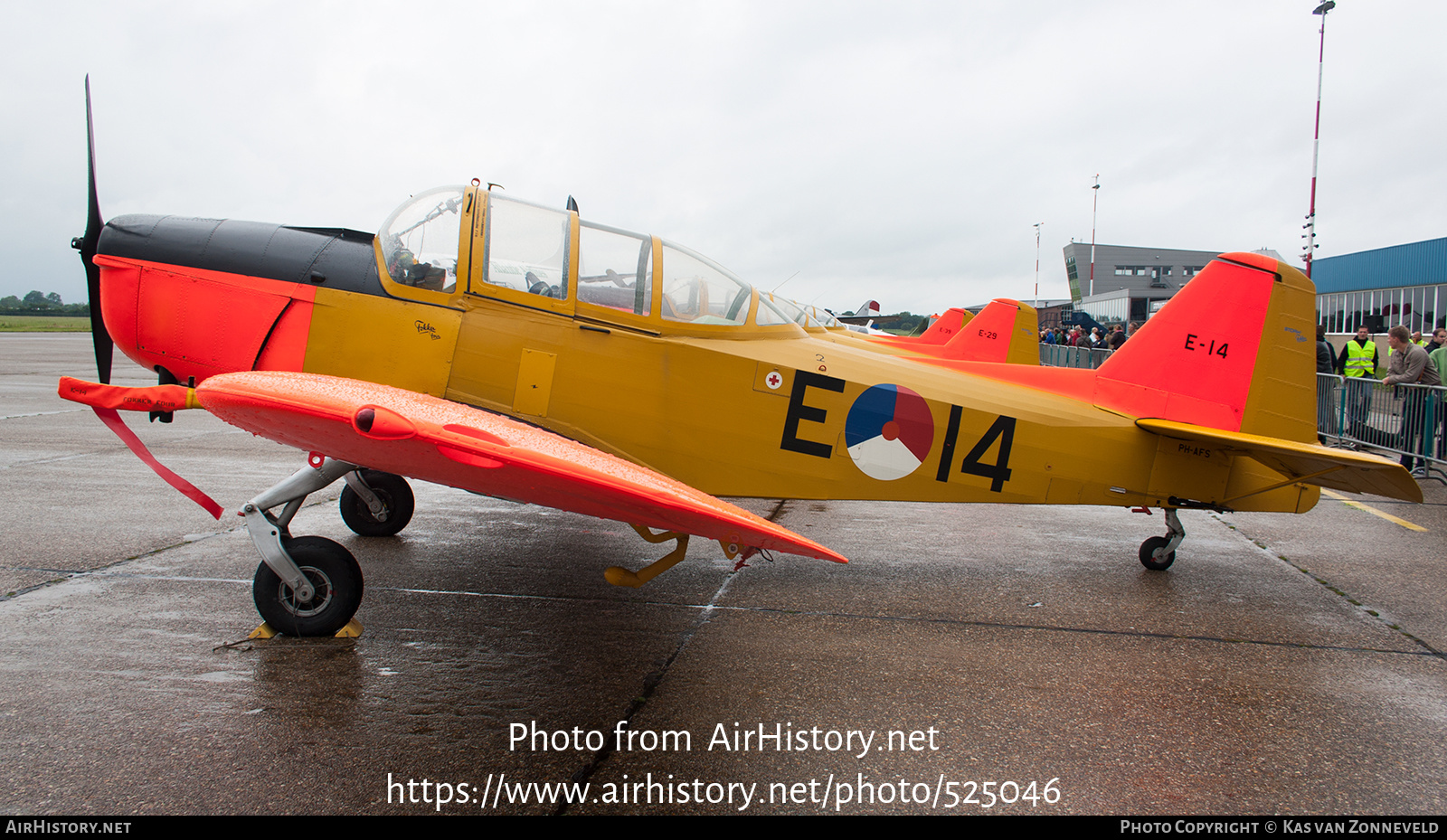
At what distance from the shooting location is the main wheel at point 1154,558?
5.39 meters

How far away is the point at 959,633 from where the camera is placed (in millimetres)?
4133

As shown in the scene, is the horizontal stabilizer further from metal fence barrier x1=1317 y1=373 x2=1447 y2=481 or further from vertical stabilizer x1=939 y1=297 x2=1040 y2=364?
vertical stabilizer x1=939 y1=297 x2=1040 y2=364

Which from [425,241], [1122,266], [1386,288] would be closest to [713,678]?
[425,241]

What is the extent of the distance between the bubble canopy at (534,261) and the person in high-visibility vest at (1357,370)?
1056cm

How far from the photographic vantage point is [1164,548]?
538 centimetres

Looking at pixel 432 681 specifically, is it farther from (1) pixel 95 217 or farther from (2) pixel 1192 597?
(2) pixel 1192 597

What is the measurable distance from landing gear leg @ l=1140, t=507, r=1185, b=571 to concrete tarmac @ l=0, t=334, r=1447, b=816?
0.11m

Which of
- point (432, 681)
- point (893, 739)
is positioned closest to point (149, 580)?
point (432, 681)

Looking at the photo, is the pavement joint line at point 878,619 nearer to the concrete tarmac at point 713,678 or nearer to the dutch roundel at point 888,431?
the concrete tarmac at point 713,678

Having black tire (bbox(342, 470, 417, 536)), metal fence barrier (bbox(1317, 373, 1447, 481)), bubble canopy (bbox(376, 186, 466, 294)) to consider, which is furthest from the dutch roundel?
metal fence barrier (bbox(1317, 373, 1447, 481))

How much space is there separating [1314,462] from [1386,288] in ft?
122

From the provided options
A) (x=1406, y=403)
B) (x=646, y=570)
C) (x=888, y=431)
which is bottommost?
(x=646, y=570)

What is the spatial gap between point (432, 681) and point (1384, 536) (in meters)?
7.35

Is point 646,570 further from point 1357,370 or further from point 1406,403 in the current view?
point 1357,370
